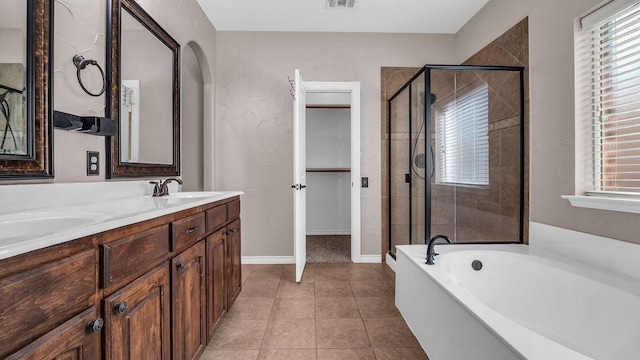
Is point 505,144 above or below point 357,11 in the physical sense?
below

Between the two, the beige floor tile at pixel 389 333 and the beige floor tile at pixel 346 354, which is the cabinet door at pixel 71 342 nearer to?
the beige floor tile at pixel 346 354

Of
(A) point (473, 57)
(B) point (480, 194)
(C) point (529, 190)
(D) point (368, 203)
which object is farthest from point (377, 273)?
(A) point (473, 57)

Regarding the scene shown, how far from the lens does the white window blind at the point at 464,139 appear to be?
2.29 metres

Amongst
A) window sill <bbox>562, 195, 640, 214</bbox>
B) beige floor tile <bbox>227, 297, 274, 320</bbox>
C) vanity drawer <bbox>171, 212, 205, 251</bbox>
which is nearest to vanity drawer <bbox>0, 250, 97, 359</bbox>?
vanity drawer <bbox>171, 212, 205, 251</bbox>

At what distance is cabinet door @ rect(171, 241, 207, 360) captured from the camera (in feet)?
4.03

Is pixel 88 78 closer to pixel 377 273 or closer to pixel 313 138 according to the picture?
pixel 377 273

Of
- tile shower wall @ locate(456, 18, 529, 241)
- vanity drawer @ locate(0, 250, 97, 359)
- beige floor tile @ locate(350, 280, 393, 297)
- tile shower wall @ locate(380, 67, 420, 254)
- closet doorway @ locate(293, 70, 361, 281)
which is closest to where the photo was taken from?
vanity drawer @ locate(0, 250, 97, 359)

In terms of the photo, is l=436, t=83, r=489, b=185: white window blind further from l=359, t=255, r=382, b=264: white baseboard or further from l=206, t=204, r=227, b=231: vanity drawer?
l=206, t=204, r=227, b=231: vanity drawer

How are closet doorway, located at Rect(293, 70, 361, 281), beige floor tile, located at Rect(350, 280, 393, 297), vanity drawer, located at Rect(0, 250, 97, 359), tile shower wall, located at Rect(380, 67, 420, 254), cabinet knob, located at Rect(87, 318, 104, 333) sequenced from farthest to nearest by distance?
closet doorway, located at Rect(293, 70, 361, 281) → tile shower wall, located at Rect(380, 67, 420, 254) → beige floor tile, located at Rect(350, 280, 393, 297) → cabinet knob, located at Rect(87, 318, 104, 333) → vanity drawer, located at Rect(0, 250, 97, 359)

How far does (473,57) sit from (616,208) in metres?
1.95

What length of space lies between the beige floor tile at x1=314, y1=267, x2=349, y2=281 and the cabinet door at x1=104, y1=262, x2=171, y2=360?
1.73 meters

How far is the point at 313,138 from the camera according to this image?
15.4ft

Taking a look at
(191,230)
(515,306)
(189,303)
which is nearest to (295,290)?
(189,303)

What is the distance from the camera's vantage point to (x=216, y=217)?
1707 millimetres
